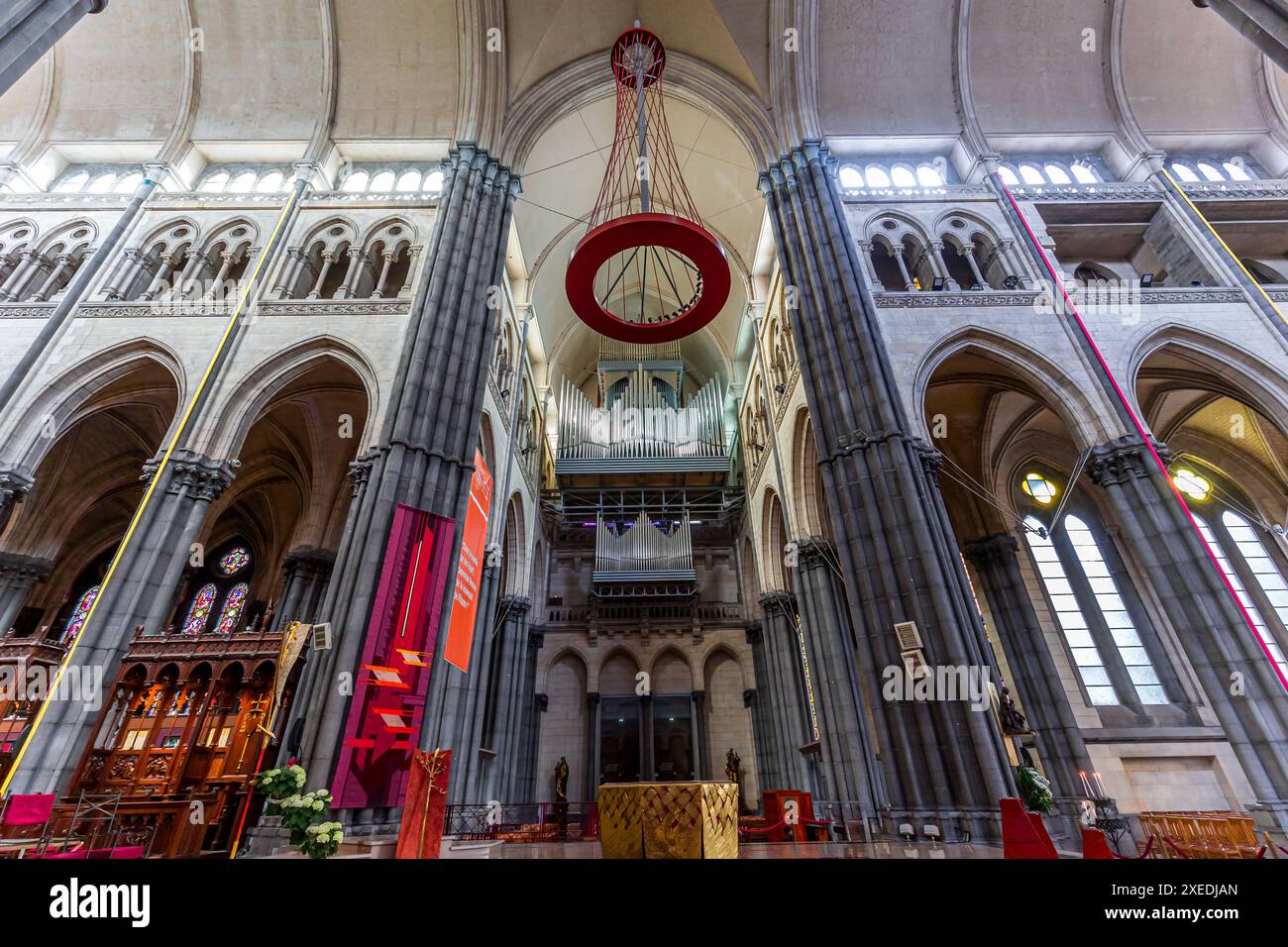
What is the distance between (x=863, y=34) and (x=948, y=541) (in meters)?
14.0

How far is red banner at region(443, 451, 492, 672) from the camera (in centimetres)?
991

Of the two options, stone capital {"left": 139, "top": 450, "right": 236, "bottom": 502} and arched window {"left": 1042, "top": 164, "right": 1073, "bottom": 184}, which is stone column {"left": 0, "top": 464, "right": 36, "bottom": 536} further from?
arched window {"left": 1042, "top": 164, "right": 1073, "bottom": 184}

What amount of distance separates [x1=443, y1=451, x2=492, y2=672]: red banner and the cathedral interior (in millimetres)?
141

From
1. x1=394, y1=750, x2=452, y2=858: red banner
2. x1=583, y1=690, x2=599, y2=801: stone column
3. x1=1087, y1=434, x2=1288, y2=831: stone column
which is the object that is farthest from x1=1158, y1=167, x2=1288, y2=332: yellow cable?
x1=583, y1=690, x2=599, y2=801: stone column

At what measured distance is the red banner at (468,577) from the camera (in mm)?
9914

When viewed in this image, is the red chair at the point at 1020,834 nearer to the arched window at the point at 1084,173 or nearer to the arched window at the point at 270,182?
the arched window at the point at 1084,173

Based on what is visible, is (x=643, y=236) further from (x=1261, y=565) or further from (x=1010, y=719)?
(x=1261, y=565)

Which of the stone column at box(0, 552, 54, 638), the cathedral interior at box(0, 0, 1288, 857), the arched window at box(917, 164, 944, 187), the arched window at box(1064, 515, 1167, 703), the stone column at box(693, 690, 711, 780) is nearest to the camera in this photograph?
the cathedral interior at box(0, 0, 1288, 857)

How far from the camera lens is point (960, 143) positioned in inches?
614

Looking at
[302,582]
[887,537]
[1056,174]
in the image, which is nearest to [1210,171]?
[1056,174]

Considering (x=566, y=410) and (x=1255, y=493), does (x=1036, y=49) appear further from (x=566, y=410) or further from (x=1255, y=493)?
(x=566, y=410)

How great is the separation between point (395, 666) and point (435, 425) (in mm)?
4309

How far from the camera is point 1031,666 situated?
513 inches
